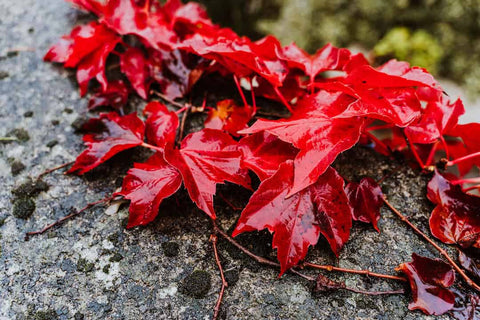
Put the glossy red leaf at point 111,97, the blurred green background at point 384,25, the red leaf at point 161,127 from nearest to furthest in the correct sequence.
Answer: the red leaf at point 161,127
the glossy red leaf at point 111,97
the blurred green background at point 384,25

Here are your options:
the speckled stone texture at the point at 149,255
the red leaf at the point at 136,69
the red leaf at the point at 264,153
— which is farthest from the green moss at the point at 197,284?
the red leaf at the point at 136,69

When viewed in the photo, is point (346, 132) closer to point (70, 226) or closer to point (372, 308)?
point (372, 308)

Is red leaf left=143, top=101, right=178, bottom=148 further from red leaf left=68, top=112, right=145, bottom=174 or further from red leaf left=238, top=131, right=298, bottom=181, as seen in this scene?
red leaf left=238, top=131, right=298, bottom=181

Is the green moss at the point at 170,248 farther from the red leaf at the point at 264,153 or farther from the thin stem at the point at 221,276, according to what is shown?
the red leaf at the point at 264,153

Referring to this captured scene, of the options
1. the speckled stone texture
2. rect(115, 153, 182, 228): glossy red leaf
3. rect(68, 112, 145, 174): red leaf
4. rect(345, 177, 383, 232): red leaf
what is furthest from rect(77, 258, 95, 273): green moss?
rect(345, 177, 383, 232): red leaf

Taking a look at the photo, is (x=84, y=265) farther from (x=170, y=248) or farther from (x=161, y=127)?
(x=161, y=127)

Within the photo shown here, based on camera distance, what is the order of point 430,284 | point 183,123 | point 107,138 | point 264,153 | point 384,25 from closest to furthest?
point 430,284, point 264,153, point 107,138, point 183,123, point 384,25

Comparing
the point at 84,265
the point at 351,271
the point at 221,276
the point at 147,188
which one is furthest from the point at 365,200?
the point at 84,265
